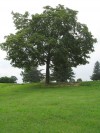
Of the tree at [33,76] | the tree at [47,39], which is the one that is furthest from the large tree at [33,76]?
the tree at [47,39]

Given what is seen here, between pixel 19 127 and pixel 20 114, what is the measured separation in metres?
3.51

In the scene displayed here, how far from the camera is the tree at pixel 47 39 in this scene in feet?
161

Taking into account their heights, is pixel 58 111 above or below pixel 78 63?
below

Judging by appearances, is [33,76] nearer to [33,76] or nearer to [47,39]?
[33,76]

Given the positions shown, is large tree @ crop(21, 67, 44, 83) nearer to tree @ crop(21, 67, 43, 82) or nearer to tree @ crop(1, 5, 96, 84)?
tree @ crop(21, 67, 43, 82)

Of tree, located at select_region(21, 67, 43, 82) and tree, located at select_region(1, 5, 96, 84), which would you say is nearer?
tree, located at select_region(1, 5, 96, 84)

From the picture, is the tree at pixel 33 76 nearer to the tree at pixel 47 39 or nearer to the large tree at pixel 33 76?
the large tree at pixel 33 76

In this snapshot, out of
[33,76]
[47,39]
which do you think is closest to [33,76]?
[33,76]

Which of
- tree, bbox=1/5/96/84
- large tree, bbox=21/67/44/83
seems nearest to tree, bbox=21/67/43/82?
large tree, bbox=21/67/44/83

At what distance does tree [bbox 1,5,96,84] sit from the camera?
49.1 metres

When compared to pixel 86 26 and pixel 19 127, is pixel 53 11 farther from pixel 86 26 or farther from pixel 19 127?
pixel 19 127

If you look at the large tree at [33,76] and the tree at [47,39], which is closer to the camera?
the tree at [47,39]

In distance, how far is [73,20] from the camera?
51.9 metres

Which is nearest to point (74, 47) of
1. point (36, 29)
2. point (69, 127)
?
point (36, 29)
